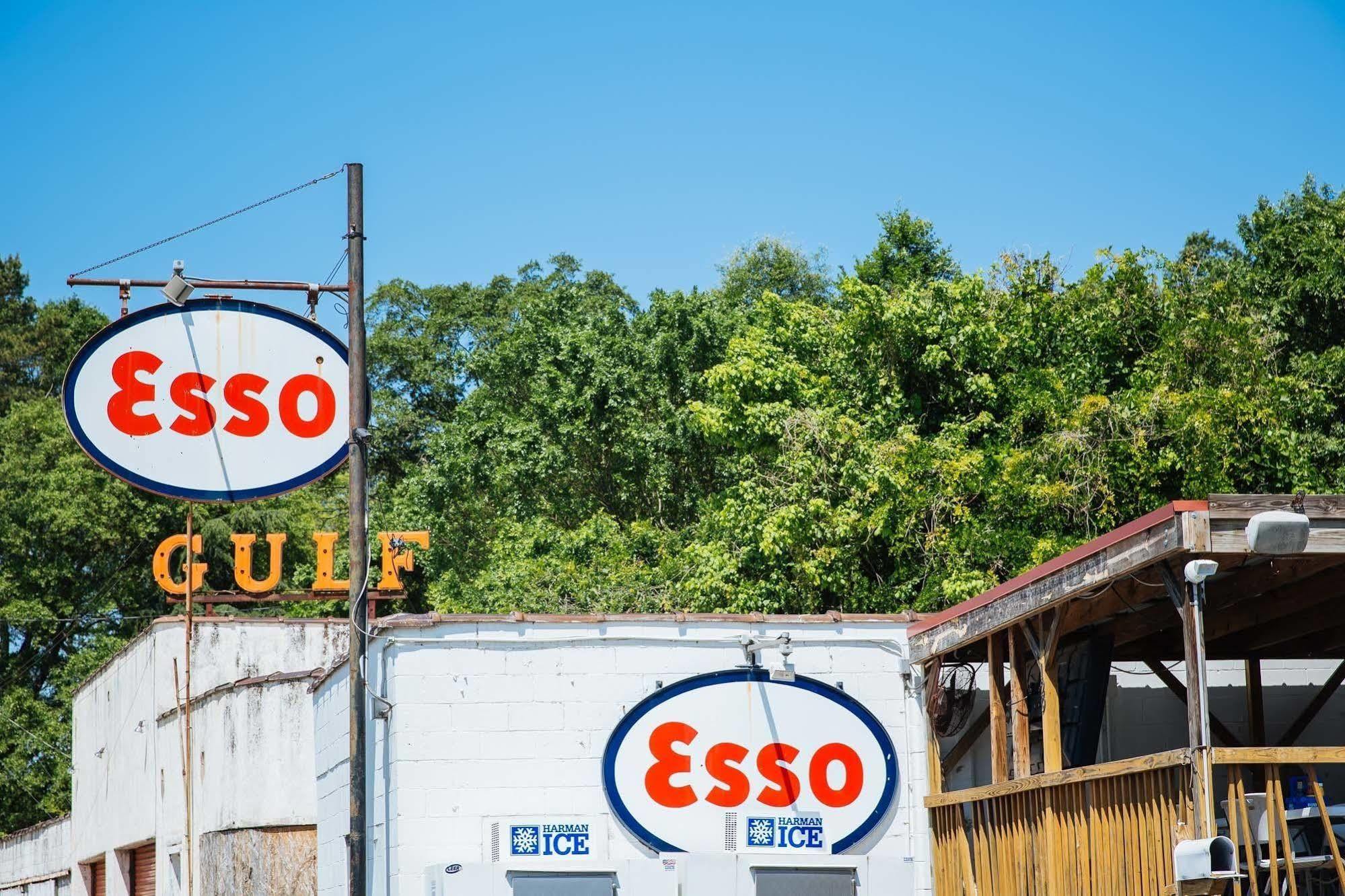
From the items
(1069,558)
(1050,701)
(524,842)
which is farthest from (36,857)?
(1069,558)

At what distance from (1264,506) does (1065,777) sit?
8.35 feet

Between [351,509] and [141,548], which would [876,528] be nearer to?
[351,509]

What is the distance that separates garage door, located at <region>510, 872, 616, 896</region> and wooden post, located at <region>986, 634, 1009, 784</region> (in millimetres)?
2918

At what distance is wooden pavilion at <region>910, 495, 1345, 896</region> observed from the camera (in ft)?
26.9

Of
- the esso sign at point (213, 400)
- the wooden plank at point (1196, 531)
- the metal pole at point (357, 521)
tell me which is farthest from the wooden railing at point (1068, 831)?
the esso sign at point (213, 400)

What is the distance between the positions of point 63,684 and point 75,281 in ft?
101

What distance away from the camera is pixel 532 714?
11930 millimetres

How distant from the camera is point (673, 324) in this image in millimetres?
31219

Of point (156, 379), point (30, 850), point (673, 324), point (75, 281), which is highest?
point (673, 324)

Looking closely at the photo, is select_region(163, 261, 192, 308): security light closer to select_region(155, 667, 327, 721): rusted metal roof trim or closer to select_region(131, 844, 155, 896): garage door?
select_region(155, 667, 327, 721): rusted metal roof trim

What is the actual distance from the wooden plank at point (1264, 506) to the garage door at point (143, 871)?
16557 mm

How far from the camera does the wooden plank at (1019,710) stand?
10.8m

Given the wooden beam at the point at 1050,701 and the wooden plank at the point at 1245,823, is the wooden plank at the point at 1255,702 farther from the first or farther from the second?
the wooden plank at the point at 1245,823

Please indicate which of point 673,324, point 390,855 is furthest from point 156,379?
point 673,324
